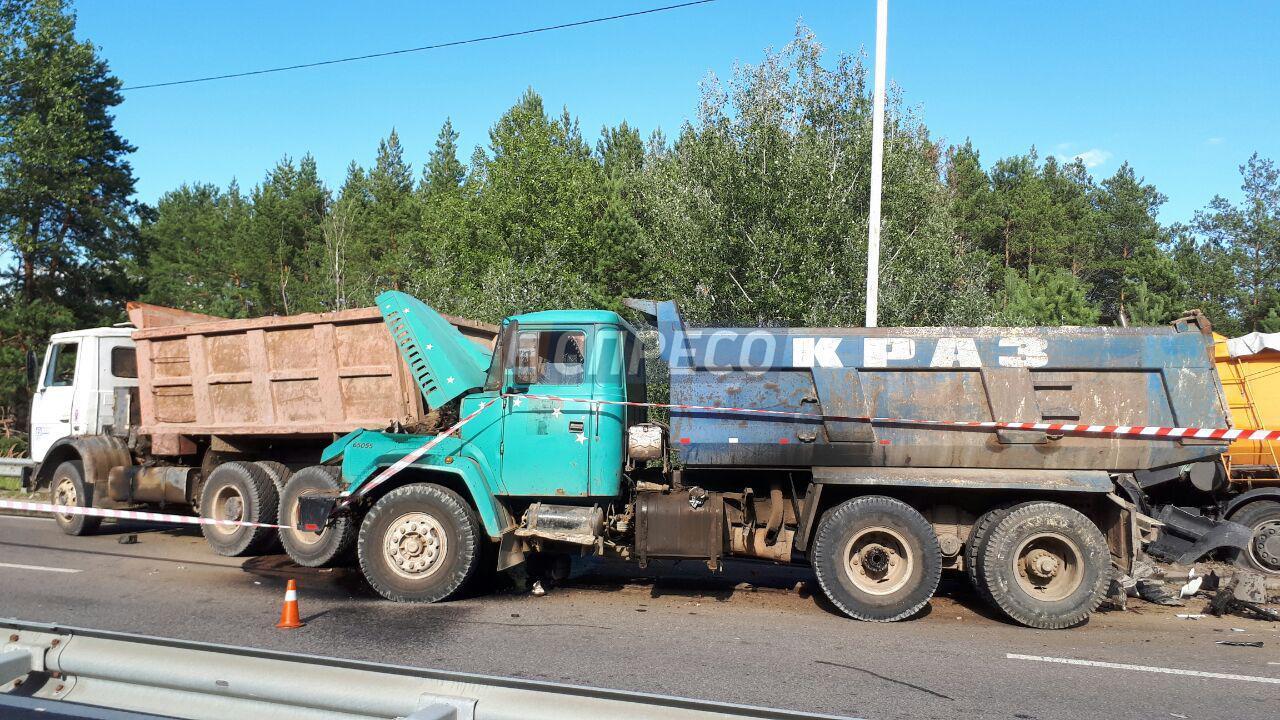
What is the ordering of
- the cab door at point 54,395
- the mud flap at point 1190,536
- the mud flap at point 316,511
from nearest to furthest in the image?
the mud flap at point 316,511
the mud flap at point 1190,536
the cab door at point 54,395

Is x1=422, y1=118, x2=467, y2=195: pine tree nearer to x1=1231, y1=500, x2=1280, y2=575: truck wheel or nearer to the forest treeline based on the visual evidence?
the forest treeline

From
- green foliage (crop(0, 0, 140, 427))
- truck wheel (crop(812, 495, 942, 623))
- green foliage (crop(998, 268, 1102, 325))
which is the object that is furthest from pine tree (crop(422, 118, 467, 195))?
truck wheel (crop(812, 495, 942, 623))

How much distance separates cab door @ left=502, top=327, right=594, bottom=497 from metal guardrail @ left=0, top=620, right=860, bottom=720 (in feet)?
14.2

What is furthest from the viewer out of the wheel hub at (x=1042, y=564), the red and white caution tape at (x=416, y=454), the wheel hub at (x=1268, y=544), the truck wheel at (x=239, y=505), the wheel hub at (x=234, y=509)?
the wheel hub at (x=234, y=509)

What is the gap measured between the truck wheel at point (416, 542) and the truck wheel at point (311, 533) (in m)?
1.12

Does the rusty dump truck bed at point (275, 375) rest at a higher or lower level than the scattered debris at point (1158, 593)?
higher

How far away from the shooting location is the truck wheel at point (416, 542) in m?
7.47

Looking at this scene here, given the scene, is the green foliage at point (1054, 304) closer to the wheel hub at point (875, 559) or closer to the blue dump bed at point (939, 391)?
the blue dump bed at point (939, 391)

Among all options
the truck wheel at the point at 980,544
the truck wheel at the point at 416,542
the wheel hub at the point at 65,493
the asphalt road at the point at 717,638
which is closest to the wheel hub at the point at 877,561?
the asphalt road at the point at 717,638

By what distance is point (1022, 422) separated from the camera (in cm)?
698

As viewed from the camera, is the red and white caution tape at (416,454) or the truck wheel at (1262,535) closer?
the red and white caution tape at (416,454)

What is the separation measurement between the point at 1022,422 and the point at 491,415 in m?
4.58

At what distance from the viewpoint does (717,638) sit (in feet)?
21.1

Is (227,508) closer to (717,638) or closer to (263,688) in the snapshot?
(717,638)
